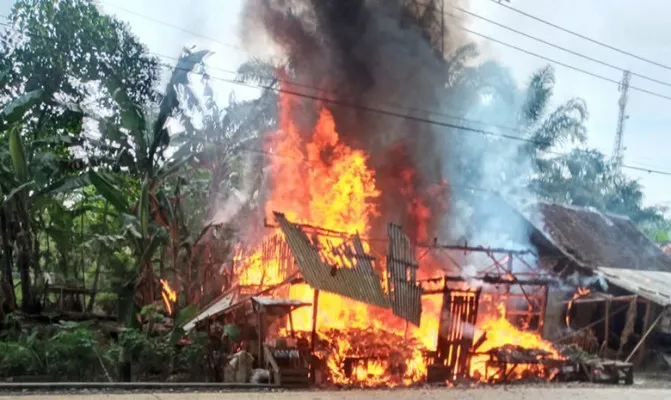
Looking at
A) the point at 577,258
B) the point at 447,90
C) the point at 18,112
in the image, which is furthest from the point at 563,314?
the point at 18,112

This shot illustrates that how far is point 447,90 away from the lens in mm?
21359

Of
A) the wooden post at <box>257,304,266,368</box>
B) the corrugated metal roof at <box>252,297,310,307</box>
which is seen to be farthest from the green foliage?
the corrugated metal roof at <box>252,297,310,307</box>

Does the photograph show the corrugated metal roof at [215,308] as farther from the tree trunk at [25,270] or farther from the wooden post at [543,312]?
the wooden post at [543,312]

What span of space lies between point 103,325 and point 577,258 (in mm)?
15179

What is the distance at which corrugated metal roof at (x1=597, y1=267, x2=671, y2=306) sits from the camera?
19.8 m

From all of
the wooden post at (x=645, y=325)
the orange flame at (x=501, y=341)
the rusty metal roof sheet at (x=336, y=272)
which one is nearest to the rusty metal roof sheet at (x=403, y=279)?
the rusty metal roof sheet at (x=336, y=272)

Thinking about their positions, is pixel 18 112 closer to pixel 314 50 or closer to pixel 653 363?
pixel 314 50

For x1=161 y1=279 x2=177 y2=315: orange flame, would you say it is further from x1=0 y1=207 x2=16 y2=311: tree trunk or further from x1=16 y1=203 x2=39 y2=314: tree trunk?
x1=0 y1=207 x2=16 y2=311: tree trunk

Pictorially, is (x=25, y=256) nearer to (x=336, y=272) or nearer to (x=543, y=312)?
(x=336, y=272)

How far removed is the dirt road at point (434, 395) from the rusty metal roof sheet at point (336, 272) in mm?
2210

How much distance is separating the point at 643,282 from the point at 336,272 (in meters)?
12.8

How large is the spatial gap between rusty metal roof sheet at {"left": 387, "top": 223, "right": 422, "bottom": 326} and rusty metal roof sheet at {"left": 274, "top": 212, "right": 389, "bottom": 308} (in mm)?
378

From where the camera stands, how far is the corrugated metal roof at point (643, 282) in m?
19.8

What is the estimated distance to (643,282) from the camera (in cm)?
2184
